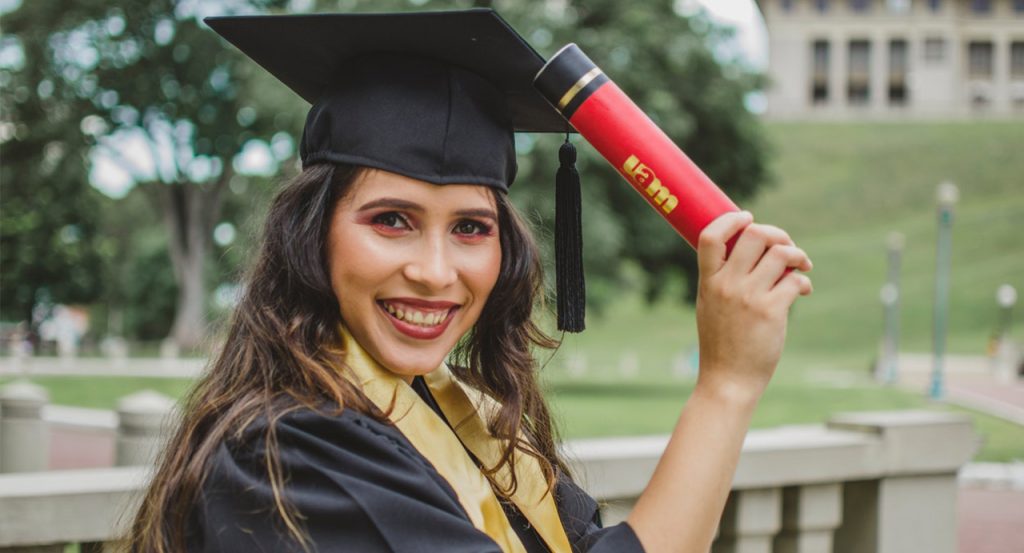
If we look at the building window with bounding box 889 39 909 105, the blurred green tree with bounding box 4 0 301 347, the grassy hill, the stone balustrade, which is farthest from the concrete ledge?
the building window with bounding box 889 39 909 105

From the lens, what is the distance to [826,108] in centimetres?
9331

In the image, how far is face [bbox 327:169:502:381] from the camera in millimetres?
1778

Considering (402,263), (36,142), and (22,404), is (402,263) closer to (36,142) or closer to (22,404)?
(22,404)

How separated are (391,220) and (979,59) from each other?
10164 cm

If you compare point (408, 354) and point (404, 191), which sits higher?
point (404, 191)

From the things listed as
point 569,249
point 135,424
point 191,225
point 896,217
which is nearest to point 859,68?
point 896,217

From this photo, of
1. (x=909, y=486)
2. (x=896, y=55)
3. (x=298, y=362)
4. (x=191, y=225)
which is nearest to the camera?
(x=298, y=362)

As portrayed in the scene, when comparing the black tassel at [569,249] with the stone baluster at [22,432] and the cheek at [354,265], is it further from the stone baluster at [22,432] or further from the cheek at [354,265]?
the stone baluster at [22,432]

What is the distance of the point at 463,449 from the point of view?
1853 mm

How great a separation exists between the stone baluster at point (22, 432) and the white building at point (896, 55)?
280 ft

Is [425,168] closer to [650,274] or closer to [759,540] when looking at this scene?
[759,540]

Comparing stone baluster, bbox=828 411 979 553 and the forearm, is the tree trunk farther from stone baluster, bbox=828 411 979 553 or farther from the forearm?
the forearm

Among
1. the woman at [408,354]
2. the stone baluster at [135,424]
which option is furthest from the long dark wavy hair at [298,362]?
A: the stone baluster at [135,424]

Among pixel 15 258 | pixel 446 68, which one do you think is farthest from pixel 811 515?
pixel 15 258
